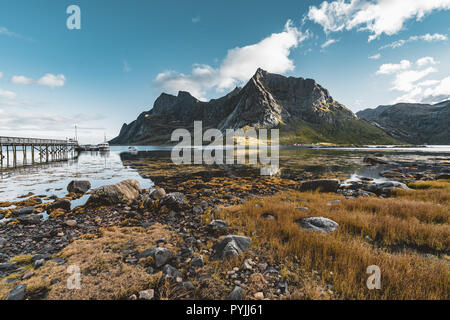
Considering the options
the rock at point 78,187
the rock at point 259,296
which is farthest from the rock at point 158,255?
the rock at point 78,187

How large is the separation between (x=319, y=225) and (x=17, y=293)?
10.1 meters

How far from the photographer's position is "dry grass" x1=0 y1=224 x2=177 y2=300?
4.53m

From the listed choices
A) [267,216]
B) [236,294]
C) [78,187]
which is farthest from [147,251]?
[78,187]

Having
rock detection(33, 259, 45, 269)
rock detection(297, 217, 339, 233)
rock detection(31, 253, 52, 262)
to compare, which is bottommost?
rock detection(31, 253, 52, 262)

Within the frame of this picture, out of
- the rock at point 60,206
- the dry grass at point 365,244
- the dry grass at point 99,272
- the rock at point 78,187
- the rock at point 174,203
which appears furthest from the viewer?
the rock at point 78,187

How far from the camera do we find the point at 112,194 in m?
13.5

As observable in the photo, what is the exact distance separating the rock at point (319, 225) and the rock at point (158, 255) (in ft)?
19.0

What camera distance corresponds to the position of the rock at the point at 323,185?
53.4ft

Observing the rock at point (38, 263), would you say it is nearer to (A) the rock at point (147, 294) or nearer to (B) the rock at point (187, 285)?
(A) the rock at point (147, 294)

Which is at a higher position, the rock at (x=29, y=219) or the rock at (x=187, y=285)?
the rock at (x=187, y=285)

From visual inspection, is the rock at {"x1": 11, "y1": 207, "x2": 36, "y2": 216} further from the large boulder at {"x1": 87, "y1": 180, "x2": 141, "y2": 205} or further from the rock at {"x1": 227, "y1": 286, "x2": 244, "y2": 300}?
the rock at {"x1": 227, "y1": 286, "x2": 244, "y2": 300}

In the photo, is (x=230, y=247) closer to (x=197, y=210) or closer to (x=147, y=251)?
(x=147, y=251)

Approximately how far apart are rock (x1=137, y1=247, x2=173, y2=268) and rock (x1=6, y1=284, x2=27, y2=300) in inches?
108

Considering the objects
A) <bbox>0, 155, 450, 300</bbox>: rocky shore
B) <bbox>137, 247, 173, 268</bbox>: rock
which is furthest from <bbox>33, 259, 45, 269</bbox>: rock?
<bbox>137, 247, 173, 268</bbox>: rock
